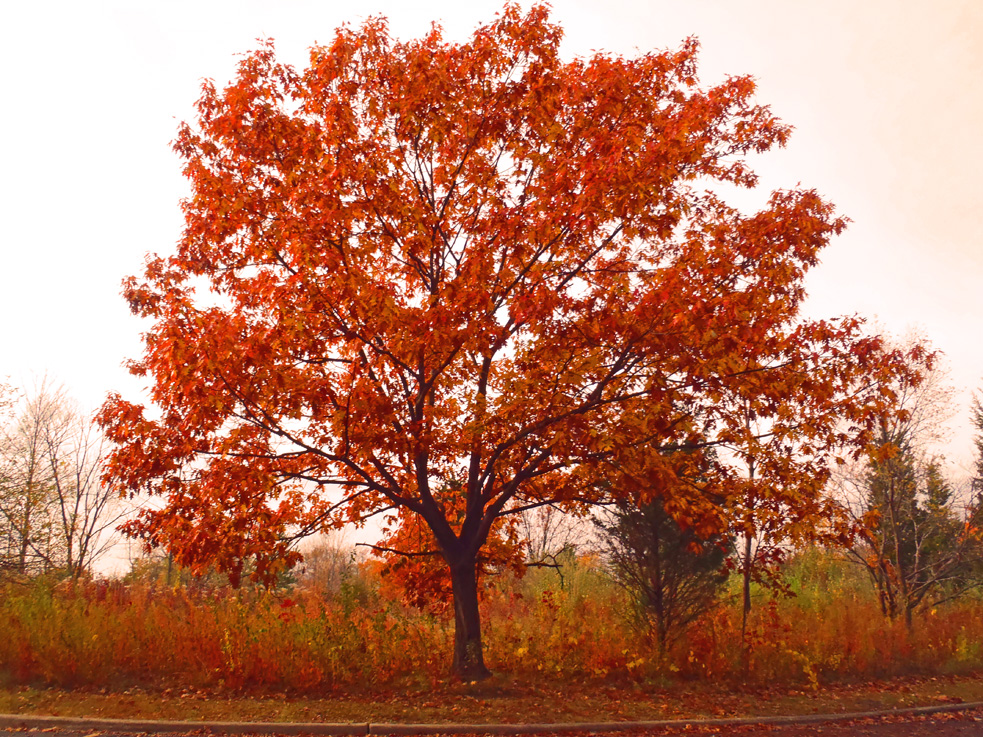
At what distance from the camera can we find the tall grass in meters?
10.3

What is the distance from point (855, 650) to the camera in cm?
1266

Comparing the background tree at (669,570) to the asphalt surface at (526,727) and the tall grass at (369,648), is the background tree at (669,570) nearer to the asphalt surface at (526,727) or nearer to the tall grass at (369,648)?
the tall grass at (369,648)

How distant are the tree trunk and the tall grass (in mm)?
498

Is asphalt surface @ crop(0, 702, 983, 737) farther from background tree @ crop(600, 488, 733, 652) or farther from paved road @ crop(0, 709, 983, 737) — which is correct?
background tree @ crop(600, 488, 733, 652)

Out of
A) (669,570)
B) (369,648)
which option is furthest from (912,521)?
(369,648)

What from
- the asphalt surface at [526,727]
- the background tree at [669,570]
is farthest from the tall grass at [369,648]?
the asphalt surface at [526,727]

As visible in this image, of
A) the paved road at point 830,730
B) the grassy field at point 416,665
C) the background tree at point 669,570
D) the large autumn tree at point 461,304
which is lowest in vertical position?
the paved road at point 830,730

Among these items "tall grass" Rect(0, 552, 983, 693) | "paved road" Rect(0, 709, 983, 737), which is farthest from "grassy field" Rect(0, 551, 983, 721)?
"paved road" Rect(0, 709, 983, 737)

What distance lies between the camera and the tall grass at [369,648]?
1033cm

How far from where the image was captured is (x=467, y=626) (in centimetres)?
1047

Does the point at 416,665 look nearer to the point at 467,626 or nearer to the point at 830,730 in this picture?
the point at 467,626

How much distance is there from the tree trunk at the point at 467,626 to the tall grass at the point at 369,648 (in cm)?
50

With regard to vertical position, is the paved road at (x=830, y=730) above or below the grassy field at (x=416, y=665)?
below

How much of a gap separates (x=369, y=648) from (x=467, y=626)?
168cm
